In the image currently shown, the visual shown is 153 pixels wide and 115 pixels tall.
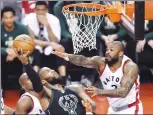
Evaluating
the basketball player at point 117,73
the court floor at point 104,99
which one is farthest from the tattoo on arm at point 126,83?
the court floor at point 104,99

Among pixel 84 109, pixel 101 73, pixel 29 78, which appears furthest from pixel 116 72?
pixel 29 78

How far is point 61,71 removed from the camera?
5418mm

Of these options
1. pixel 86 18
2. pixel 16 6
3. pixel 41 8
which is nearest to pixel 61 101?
pixel 86 18

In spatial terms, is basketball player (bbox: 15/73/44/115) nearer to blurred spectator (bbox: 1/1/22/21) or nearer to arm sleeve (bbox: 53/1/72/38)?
arm sleeve (bbox: 53/1/72/38)

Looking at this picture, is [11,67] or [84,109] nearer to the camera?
[84,109]

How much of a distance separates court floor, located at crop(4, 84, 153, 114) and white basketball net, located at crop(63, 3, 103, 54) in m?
0.80

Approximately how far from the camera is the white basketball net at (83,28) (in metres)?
4.66

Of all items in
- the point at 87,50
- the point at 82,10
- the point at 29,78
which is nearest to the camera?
the point at 29,78

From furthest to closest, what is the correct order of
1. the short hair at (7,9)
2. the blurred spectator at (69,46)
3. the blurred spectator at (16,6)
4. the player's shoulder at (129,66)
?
the blurred spectator at (16,6), the short hair at (7,9), the blurred spectator at (69,46), the player's shoulder at (129,66)

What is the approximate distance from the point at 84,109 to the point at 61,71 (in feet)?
3.35

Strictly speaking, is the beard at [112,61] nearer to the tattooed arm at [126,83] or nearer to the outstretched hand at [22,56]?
the tattooed arm at [126,83]

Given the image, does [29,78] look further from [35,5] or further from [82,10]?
[35,5]

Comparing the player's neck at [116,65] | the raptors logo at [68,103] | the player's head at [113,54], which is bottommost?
the raptors logo at [68,103]

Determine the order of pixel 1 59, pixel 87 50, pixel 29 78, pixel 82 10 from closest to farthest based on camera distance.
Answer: pixel 29 78 < pixel 82 10 < pixel 87 50 < pixel 1 59
